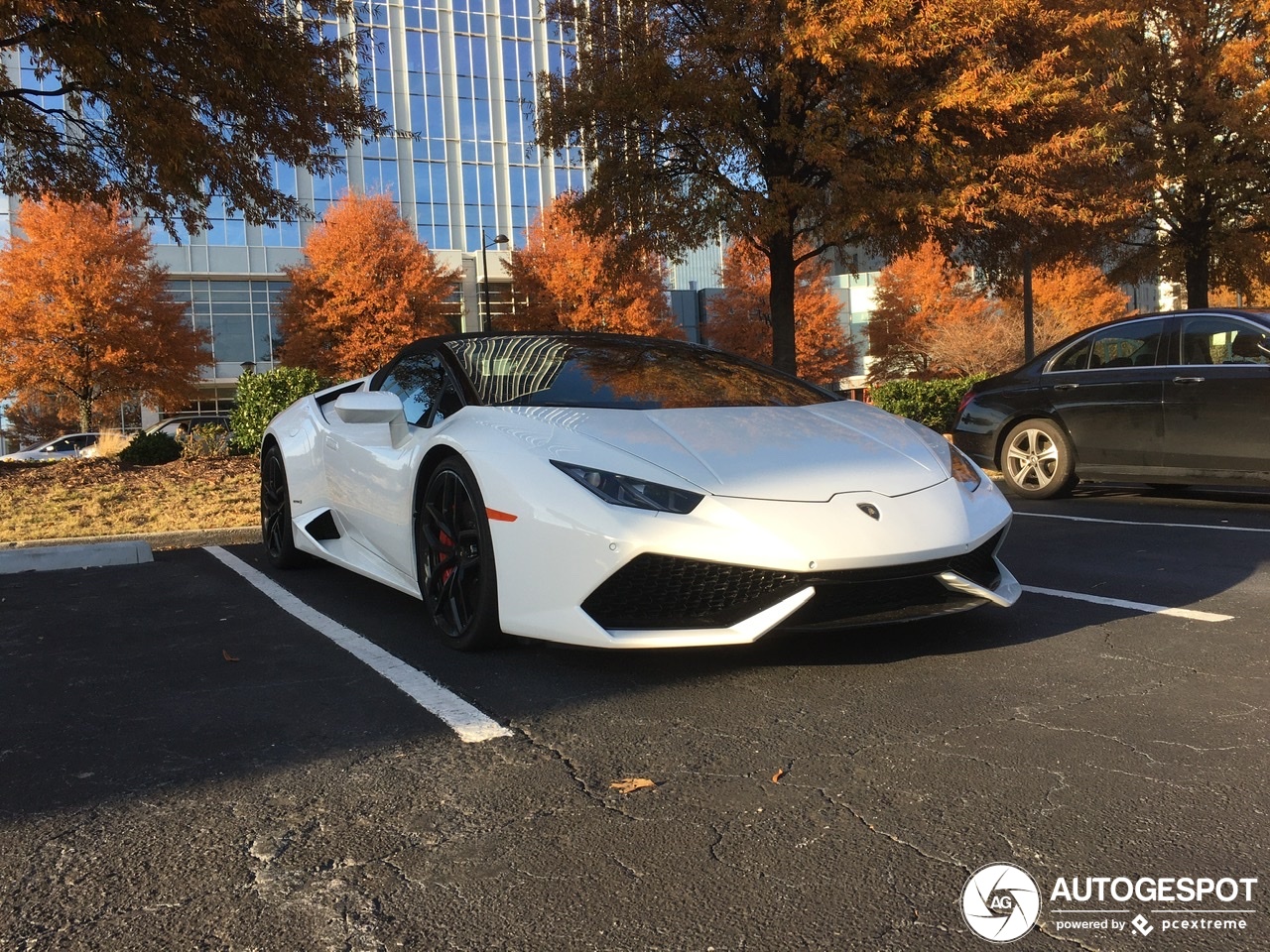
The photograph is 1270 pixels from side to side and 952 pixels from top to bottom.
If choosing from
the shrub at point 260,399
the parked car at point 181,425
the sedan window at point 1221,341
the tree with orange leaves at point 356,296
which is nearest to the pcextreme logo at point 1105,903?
the sedan window at point 1221,341

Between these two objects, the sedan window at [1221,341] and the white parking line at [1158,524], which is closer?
the white parking line at [1158,524]

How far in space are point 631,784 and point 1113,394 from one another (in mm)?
6614

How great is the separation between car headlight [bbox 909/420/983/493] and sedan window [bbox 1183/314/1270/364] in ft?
14.1

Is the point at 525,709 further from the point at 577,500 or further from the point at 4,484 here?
the point at 4,484

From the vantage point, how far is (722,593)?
3266mm

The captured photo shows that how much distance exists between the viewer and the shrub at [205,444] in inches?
576

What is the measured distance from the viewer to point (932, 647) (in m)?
3.72

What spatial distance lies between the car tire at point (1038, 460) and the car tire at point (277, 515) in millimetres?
5739

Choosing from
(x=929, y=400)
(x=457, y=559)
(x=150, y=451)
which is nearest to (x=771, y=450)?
(x=457, y=559)

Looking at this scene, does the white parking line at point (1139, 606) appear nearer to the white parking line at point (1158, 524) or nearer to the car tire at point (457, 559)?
the white parking line at point (1158, 524)

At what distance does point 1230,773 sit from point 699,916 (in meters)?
1.45

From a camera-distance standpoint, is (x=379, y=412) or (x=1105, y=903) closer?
(x=1105, y=903)

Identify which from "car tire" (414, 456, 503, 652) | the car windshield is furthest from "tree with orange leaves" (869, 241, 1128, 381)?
"car tire" (414, 456, 503, 652)

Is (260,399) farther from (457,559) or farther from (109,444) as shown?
(457,559)
